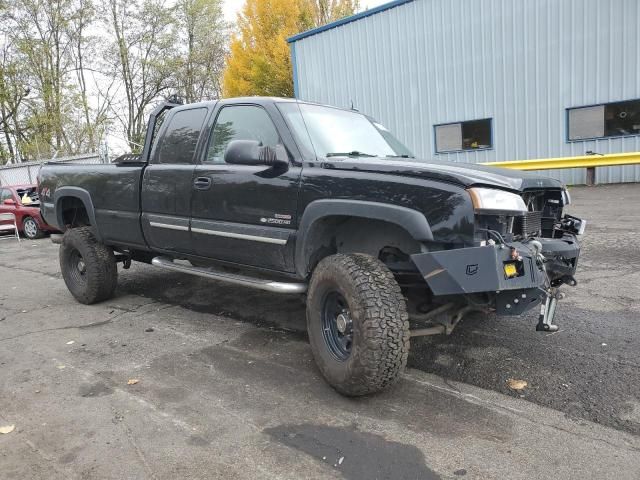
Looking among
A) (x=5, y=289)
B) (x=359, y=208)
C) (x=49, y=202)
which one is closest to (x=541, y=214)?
(x=359, y=208)

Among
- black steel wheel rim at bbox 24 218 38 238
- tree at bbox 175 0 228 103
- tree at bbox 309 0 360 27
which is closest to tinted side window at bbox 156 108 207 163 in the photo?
black steel wheel rim at bbox 24 218 38 238

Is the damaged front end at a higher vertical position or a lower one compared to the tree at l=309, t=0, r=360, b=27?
lower

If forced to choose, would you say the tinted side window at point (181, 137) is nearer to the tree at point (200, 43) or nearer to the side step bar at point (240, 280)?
the side step bar at point (240, 280)

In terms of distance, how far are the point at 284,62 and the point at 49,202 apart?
76.4 feet

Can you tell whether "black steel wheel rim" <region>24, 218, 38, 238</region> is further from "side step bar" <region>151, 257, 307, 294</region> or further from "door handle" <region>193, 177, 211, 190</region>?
"door handle" <region>193, 177, 211, 190</region>

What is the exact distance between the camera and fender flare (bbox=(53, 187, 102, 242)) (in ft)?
18.4

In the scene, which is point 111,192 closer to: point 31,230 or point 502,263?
point 502,263

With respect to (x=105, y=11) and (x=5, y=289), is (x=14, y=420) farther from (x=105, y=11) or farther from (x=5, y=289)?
(x=105, y=11)

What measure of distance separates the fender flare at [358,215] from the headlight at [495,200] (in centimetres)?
31

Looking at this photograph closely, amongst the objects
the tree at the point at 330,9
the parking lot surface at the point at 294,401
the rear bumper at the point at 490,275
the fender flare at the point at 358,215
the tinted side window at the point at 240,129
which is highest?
the tree at the point at 330,9

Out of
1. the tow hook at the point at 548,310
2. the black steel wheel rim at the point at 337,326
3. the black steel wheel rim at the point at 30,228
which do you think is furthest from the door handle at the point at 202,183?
the black steel wheel rim at the point at 30,228

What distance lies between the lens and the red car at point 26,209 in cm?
1345

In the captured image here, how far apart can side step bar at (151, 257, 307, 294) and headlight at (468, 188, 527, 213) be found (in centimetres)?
149

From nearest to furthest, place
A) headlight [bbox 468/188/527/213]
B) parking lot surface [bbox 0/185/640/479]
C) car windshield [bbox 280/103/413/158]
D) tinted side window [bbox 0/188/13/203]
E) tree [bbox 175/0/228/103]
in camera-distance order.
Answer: parking lot surface [bbox 0/185/640/479] → headlight [bbox 468/188/527/213] → car windshield [bbox 280/103/413/158] → tinted side window [bbox 0/188/13/203] → tree [bbox 175/0/228/103]
